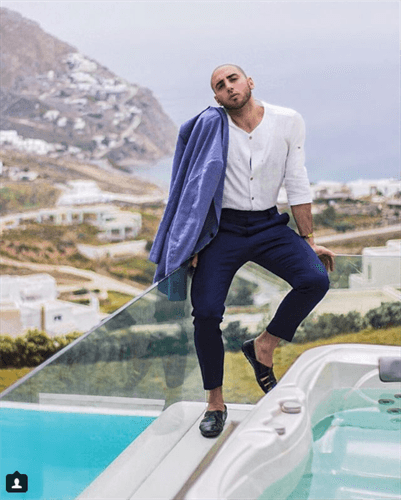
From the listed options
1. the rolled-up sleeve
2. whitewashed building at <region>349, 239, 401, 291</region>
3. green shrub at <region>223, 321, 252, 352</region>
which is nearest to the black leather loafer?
green shrub at <region>223, 321, 252, 352</region>

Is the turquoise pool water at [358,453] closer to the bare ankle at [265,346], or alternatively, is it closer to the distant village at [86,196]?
the bare ankle at [265,346]

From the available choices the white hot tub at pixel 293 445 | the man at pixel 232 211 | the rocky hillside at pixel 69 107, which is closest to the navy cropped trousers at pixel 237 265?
the man at pixel 232 211

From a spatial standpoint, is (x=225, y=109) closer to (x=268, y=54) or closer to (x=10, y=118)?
(x=268, y=54)

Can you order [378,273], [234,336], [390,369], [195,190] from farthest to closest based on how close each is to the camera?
1. [378,273]
2. [390,369]
3. [234,336]
4. [195,190]

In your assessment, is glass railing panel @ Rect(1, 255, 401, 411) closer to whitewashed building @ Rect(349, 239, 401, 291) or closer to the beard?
whitewashed building @ Rect(349, 239, 401, 291)

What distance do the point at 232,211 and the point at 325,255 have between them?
38cm

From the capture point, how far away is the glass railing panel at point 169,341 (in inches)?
74.7

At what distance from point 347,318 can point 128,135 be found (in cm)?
1405

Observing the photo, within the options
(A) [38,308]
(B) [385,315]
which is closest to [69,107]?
(A) [38,308]

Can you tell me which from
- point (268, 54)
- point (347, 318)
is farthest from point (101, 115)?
point (347, 318)

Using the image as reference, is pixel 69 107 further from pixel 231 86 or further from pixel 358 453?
pixel 358 453

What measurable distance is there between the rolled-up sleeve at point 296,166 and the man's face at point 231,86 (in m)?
0.18

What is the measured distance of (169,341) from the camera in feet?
8.41

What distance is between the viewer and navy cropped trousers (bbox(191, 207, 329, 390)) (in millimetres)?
2588
